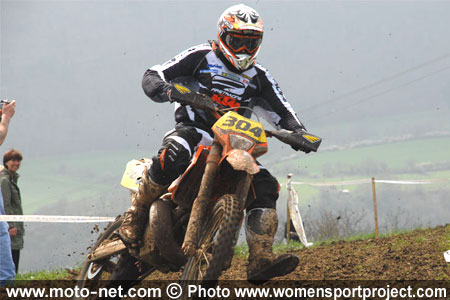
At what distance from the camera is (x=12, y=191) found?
399 inches

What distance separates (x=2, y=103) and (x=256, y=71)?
3.31m

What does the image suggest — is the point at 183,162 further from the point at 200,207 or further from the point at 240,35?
the point at 240,35

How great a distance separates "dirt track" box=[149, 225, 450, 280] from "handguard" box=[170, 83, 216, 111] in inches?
115

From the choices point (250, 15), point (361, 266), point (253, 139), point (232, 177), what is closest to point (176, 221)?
point (232, 177)

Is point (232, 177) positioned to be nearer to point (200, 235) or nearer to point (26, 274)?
point (200, 235)

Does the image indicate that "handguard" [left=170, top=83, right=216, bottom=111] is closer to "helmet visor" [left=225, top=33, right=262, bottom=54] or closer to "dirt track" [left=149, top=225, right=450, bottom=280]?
"helmet visor" [left=225, top=33, right=262, bottom=54]

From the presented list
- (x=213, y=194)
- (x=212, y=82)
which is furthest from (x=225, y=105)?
(x=213, y=194)

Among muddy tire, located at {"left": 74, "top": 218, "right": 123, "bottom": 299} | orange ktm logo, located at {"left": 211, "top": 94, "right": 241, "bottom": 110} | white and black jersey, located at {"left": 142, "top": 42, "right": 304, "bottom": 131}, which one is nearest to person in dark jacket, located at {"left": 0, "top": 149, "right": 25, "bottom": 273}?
muddy tire, located at {"left": 74, "top": 218, "right": 123, "bottom": 299}

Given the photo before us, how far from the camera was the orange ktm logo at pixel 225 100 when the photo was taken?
20.7 feet

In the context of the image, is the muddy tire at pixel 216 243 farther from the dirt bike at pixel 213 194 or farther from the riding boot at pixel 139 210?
the riding boot at pixel 139 210

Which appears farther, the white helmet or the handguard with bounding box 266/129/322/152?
the white helmet

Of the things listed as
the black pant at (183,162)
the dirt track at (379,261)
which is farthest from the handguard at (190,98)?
the dirt track at (379,261)

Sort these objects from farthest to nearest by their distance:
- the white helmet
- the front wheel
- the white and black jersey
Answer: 1. the front wheel
2. the white and black jersey
3. the white helmet

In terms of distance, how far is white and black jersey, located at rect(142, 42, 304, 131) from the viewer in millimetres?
6246
